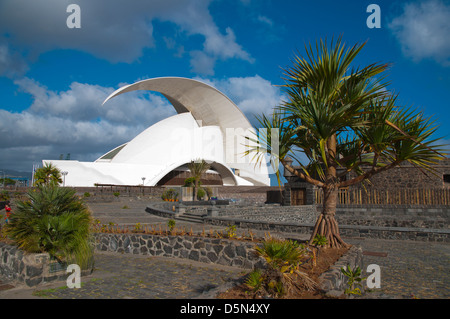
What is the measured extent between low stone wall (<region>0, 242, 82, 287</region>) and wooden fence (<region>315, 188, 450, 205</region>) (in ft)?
57.0

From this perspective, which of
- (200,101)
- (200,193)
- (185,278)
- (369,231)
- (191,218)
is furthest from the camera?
(200,101)

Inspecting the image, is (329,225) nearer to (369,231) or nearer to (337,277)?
(337,277)

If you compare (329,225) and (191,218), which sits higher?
(329,225)

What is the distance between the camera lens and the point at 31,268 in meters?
5.42

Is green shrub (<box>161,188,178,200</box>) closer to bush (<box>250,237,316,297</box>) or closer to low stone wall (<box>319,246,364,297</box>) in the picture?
low stone wall (<box>319,246,364,297</box>)

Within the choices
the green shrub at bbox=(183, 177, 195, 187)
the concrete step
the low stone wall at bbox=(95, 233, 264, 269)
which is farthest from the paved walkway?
the green shrub at bbox=(183, 177, 195, 187)

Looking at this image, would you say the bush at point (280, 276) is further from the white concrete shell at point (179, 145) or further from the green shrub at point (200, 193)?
the white concrete shell at point (179, 145)

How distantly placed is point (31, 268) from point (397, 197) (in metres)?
19.4

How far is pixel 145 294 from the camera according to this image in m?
5.01

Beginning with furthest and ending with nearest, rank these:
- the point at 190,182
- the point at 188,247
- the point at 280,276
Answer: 1. the point at 190,182
2. the point at 188,247
3. the point at 280,276

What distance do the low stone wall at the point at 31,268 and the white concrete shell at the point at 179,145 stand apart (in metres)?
35.4

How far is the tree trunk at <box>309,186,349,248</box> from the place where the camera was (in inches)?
292

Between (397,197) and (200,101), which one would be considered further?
(200,101)

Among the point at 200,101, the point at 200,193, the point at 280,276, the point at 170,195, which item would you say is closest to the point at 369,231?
the point at 280,276
